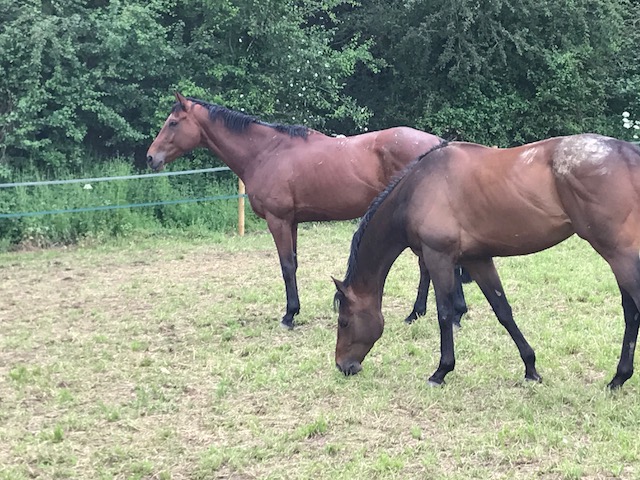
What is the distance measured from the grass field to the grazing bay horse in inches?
12.9

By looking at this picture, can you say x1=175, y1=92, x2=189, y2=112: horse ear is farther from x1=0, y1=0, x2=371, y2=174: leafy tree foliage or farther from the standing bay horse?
x1=0, y1=0, x2=371, y2=174: leafy tree foliage

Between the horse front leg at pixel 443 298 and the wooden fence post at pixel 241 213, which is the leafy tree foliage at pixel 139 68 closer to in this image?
the wooden fence post at pixel 241 213

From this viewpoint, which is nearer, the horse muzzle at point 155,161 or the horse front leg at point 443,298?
the horse front leg at point 443,298

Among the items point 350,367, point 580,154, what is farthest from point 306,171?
point 580,154

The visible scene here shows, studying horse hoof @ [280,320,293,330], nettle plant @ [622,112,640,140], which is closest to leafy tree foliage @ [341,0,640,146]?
nettle plant @ [622,112,640,140]

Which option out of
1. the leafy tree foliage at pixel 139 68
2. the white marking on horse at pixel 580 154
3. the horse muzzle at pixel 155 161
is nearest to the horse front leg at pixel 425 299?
the white marking on horse at pixel 580 154

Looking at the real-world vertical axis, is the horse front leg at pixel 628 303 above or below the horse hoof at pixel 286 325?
above

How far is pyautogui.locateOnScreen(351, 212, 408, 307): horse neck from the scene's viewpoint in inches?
161

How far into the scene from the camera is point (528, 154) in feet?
12.5

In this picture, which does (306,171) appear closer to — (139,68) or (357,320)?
(357,320)

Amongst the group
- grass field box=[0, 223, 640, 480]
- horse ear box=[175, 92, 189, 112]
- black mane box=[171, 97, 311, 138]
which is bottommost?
grass field box=[0, 223, 640, 480]

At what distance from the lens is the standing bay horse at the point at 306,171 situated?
5.73 m

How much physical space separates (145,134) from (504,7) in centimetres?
737

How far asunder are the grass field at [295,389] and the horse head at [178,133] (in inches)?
57.2
